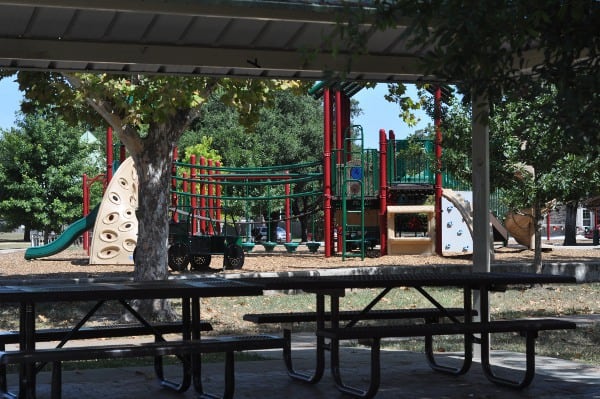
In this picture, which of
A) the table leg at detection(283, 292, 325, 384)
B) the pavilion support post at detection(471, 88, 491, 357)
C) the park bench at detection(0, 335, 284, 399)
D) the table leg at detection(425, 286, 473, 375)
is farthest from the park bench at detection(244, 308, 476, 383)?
the pavilion support post at detection(471, 88, 491, 357)

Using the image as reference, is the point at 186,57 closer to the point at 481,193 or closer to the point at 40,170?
the point at 481,193

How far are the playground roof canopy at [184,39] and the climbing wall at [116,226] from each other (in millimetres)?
15704

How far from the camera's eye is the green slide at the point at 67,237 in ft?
88.7

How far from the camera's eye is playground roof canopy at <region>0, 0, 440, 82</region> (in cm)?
779

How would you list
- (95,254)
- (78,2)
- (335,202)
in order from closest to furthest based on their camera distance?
(78,2) < (95,254) < (335,202)

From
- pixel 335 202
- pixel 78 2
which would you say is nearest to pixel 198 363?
pixel 78 2

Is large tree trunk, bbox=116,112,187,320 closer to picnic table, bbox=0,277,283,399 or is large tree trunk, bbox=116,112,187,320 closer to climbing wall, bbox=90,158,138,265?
picnic table, bbox=0,277,283,399

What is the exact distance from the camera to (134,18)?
8461 mm

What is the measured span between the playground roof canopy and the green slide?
57.4 feet

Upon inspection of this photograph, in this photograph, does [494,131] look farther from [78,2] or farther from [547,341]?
[78,2]

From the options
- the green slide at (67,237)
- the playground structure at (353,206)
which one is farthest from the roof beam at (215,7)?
the green slide at (67,237)

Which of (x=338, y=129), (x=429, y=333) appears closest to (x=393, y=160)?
(x=338, y=129)

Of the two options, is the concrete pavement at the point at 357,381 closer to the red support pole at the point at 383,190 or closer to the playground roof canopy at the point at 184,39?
the playground roof canopy at the point at 184,39

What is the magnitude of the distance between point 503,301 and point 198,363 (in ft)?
34.8
